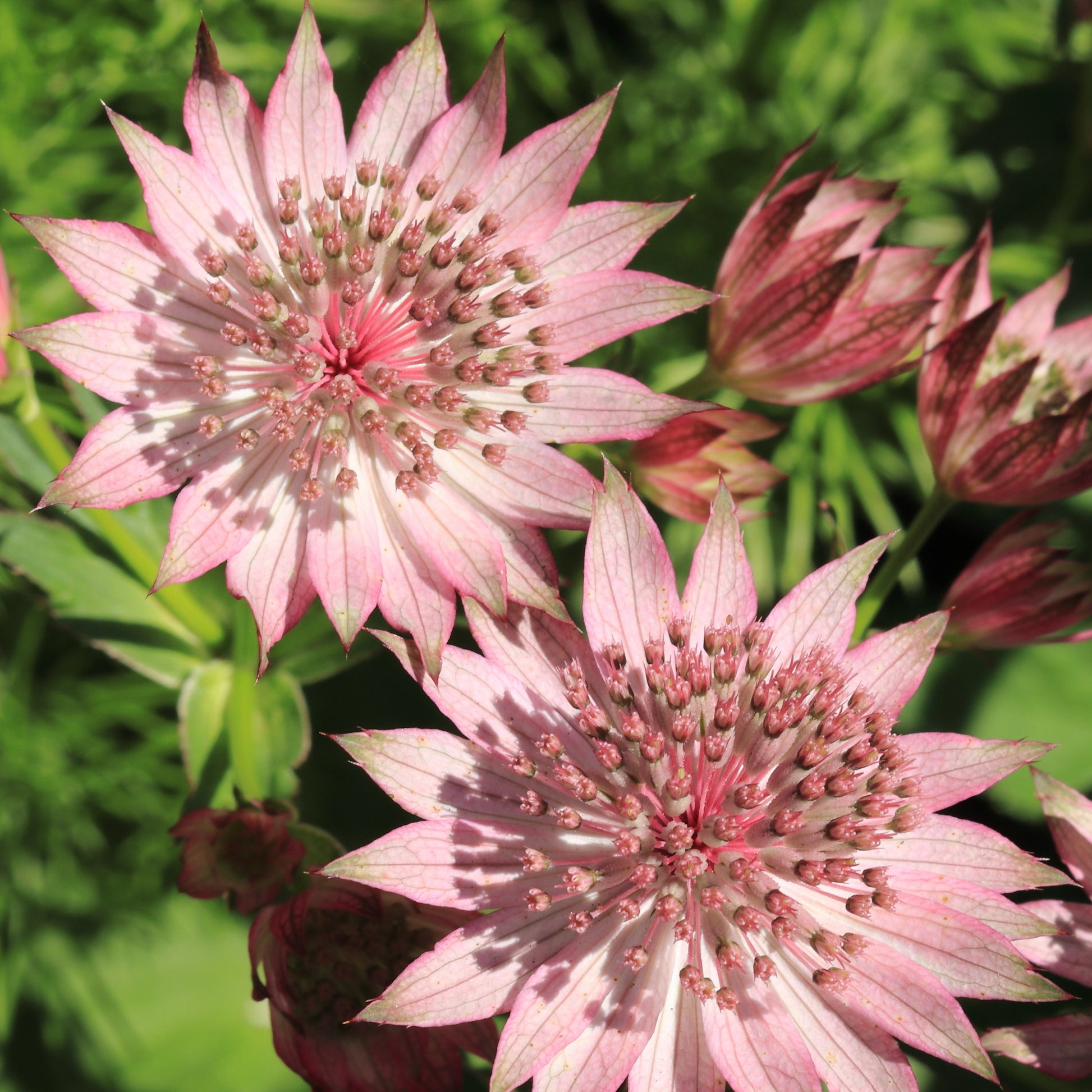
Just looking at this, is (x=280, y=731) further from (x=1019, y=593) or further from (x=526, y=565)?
(x=1019, y=593)

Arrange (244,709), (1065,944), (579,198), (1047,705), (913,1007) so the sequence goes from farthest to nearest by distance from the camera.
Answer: (579,198) → (1047,705) → (244,709) → (1065,944) → (913,1007)

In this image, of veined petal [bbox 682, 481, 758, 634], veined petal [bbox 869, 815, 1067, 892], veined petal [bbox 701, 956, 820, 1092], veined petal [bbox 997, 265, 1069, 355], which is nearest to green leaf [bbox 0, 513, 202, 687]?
veined petal [bbox 682, 481, 758, 634]

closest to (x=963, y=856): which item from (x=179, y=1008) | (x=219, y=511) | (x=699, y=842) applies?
(x=699, y=842)

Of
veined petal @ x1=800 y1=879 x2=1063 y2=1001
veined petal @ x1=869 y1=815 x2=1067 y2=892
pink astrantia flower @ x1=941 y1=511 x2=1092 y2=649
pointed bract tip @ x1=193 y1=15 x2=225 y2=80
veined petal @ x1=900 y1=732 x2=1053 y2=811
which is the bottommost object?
veined petal @ x1=800 y1=879 x2=1063 y2=1001

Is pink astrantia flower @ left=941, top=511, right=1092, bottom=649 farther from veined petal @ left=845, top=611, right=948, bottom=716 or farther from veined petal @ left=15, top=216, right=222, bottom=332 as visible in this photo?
veined petal @ left=15, top=216, right=222, bottom=332

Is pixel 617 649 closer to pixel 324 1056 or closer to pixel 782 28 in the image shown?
pixel 324 1056

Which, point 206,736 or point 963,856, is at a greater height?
point 206,736

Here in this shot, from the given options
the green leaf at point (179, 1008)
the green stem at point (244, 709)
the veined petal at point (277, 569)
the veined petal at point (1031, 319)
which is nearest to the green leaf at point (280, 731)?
the green stem at point (244, 709)
